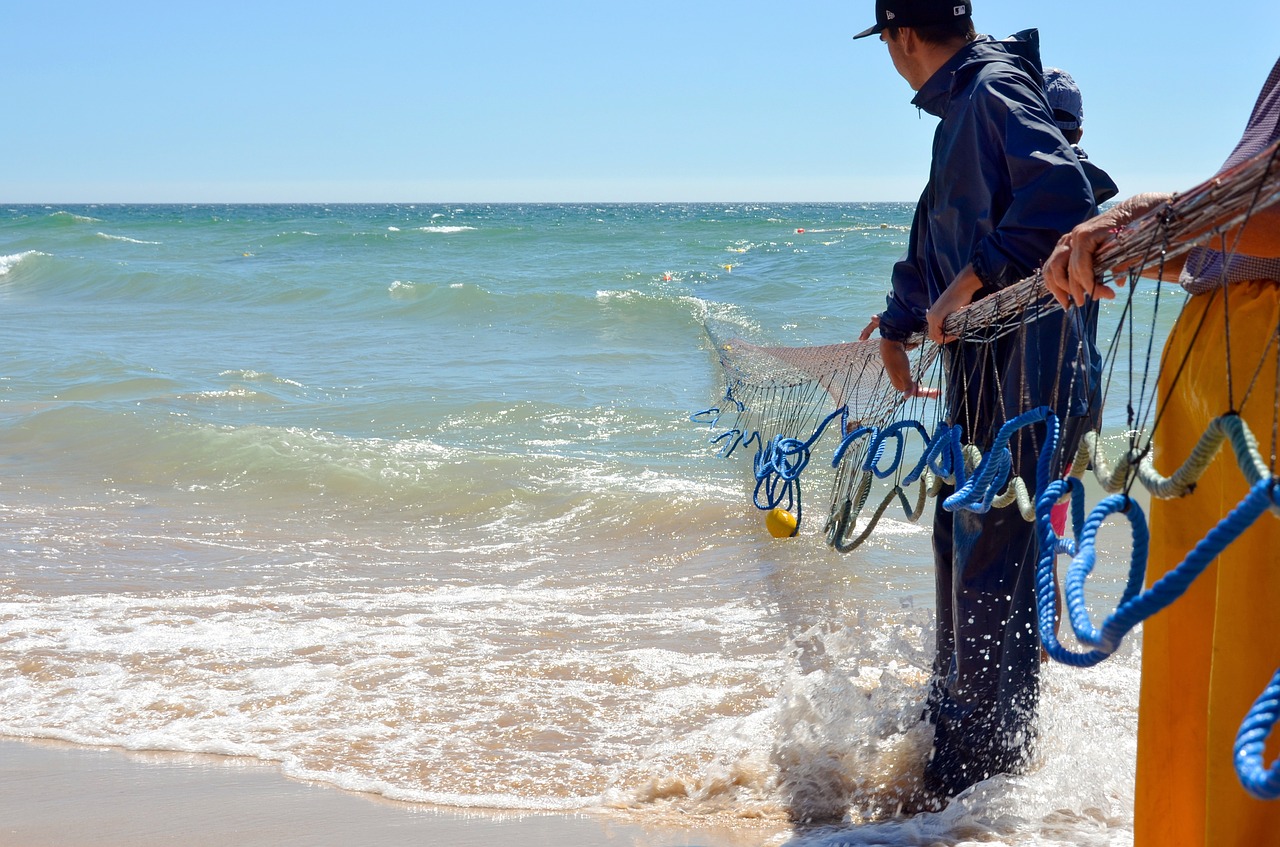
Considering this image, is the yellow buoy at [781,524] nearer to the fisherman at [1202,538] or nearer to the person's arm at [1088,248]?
the fisherman at [1202,538]

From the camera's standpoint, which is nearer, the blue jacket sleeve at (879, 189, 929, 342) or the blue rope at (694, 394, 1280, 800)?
the blue rope at (694, 394, 1280, 800)

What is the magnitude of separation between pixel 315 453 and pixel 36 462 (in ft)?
5.62

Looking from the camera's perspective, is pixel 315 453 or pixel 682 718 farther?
pixel 315 453

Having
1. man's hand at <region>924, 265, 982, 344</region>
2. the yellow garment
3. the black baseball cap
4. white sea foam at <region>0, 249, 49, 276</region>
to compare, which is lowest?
the yellow garment

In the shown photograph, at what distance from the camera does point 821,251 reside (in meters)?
27.4

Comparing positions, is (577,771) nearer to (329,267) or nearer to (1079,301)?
(1079,301)

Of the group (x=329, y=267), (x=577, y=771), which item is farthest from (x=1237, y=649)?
(x=329, y=267)

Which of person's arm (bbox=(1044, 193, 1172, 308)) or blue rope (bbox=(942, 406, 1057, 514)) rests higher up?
person's arm (bbox=(1044, 193, 1172, 308))

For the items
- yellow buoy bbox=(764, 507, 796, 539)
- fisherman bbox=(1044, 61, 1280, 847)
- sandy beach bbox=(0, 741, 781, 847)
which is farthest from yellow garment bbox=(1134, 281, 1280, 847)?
yellow buoy bbox=(764, 507, 796, 539)

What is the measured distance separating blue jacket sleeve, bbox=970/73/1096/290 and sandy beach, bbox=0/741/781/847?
1.37 meters

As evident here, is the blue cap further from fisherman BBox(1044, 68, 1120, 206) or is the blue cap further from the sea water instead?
the sea water

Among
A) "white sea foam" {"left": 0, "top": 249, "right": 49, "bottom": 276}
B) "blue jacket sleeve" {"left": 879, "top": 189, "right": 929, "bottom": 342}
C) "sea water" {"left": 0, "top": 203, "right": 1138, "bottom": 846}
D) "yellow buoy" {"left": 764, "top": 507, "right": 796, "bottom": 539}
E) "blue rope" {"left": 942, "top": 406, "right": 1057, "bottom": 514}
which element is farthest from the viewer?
"white sea foam" {"left": 0, "top": 249, "right": 49, "bottom": 276}

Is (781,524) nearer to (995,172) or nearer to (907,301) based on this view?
(907,301)

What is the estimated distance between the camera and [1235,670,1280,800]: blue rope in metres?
0.90
